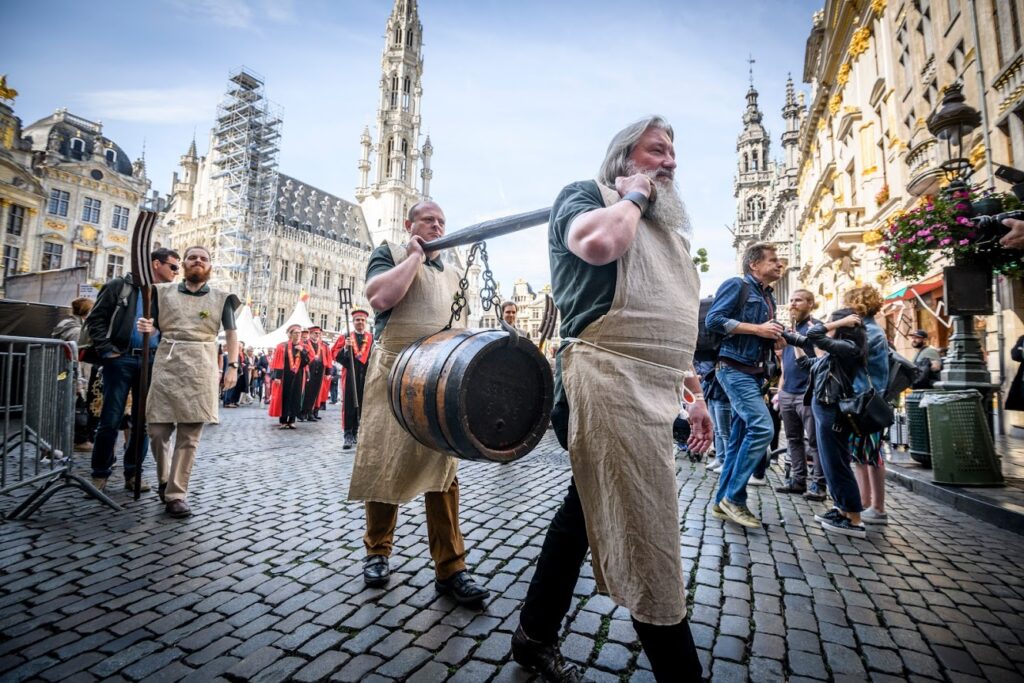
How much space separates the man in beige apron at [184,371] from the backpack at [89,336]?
0.43 metres

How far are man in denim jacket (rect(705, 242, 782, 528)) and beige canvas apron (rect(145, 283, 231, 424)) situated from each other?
158 inches

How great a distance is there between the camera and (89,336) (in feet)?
14.5

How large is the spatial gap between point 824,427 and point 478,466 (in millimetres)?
3900

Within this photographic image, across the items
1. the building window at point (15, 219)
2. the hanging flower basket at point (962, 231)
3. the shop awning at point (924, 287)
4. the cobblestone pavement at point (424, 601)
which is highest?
the building window at point (15, 219)

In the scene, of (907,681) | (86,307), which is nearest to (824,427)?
(907,681)

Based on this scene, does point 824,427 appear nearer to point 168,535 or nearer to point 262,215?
point 168,535

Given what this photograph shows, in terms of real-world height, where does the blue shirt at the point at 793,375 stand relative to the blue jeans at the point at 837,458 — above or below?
above

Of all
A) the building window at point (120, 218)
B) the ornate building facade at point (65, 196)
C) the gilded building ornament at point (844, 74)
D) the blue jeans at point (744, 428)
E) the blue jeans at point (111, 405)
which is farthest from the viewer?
the building window at point (120, 218)

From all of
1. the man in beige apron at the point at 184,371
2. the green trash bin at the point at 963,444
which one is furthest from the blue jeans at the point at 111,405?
the green trash bin at the point at 963,444

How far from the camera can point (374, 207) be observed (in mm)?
72562

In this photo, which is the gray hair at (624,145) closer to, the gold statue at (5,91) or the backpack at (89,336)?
the backpack at (89,336)

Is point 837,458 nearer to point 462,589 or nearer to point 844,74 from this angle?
point 462,589

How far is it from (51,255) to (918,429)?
160 feet

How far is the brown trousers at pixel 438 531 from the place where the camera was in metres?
2.60
